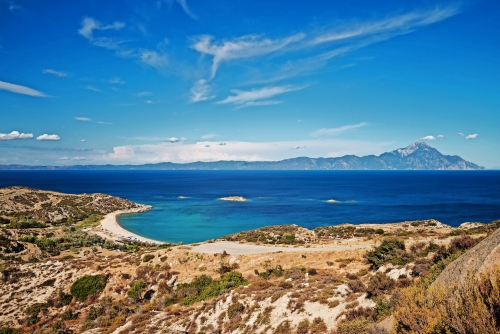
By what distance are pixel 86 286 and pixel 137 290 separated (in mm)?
6789

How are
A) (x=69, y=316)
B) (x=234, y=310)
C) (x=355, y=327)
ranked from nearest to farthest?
(x=355, y=327) → (x=234, y=310) → (x=69, y=316)

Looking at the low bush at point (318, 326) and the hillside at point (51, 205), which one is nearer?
the low bush at point (318, 326)

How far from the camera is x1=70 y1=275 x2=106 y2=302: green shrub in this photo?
3108 centimetres

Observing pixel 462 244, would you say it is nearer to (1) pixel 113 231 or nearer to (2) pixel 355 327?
(2) pixel 355 327

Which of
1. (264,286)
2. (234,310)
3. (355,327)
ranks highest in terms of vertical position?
(355,327)

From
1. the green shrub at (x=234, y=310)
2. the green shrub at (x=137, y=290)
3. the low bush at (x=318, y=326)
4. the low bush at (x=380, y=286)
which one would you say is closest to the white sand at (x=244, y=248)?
the green shrub at (x=137, y=290)

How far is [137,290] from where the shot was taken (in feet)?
97.1

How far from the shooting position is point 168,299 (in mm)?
26875

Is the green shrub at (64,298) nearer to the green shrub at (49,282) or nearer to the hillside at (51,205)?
the green shrub at (49,282)

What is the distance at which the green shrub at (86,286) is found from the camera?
31078 mm

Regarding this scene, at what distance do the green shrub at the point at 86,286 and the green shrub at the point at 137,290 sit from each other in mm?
4146

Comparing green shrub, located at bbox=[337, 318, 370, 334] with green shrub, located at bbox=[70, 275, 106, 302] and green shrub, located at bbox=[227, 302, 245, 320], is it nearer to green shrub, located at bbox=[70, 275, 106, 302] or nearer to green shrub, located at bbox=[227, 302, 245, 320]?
green shrub, located at bbox=[227, 302, 245, 320]

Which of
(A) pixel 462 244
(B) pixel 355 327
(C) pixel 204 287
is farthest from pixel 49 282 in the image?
(A) pixel 462 244

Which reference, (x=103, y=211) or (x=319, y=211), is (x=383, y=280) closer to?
(x=319, y=211)
